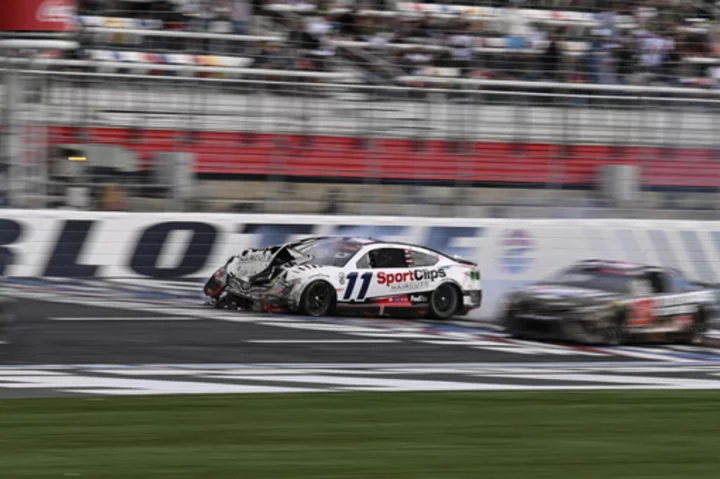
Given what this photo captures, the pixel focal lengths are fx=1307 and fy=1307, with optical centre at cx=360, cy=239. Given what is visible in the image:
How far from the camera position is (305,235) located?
17.9 metres

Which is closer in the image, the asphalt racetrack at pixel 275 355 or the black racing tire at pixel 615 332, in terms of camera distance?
the asphalt racetrack at pixel 275 355

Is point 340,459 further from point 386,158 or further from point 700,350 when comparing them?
point 386,158

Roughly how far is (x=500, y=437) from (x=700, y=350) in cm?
668

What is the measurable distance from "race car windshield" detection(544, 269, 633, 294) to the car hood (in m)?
0.13

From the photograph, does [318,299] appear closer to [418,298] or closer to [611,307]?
[418,298]

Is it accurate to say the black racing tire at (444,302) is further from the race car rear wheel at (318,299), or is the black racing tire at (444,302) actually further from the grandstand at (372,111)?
the grandstand at (372,111)

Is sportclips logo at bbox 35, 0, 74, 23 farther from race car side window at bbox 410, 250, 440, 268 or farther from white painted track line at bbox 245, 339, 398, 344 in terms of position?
white painted track line at bbox 245, 339, 398, 344

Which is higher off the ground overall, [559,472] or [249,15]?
[249,15]

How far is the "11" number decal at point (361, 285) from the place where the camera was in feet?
50.7

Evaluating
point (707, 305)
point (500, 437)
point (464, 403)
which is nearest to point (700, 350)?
point (707, 305)

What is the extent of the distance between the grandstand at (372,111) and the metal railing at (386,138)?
22 millimetres

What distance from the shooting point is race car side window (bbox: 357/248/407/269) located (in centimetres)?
1570

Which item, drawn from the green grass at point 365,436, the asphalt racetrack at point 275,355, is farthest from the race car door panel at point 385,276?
the green grass at point 365,436

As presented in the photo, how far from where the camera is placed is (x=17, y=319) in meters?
14.2
